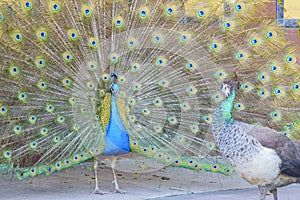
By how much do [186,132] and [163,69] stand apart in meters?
0.73

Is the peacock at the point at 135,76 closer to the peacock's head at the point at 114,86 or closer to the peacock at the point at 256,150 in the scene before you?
the peacock's head at the point at 114,86

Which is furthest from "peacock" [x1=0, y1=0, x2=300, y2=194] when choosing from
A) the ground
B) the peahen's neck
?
the peahen's neck

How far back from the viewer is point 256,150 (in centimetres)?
470

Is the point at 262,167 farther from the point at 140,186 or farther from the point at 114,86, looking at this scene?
the point at 140,186

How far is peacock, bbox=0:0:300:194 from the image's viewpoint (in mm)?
6703

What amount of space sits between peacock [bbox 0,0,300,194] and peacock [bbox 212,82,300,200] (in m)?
1.89

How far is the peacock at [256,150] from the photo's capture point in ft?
15.5

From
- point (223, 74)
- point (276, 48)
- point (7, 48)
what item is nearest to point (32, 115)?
point (7, 48)

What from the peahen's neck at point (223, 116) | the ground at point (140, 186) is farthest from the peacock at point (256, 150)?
the ground at point (140, 186)

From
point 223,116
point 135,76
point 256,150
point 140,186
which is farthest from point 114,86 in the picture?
point 256,150

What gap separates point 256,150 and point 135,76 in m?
2.51

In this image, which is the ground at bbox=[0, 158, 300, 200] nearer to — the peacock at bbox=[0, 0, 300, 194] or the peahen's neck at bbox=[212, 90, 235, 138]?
the peacock at bbox=[0, 0, 300, 194]

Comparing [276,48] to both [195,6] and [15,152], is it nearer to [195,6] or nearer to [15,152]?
[195,6]

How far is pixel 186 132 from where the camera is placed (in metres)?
6.99
